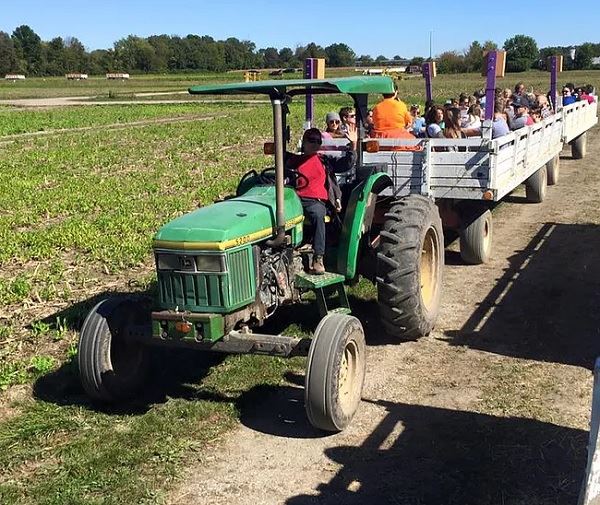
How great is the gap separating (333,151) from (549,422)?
348cm

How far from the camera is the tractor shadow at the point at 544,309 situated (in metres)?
5.61

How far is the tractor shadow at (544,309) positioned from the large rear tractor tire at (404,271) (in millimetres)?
520

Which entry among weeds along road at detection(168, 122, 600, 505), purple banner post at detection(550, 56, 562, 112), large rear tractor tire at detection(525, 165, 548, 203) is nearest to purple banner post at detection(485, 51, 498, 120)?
weeds along road at detection(168, 122, 600, 505)

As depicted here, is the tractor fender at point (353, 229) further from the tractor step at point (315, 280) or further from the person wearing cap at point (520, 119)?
the person wearing cap at point (520, 119)

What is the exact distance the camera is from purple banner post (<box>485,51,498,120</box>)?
764 cm

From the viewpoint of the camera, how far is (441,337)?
5.95 metres

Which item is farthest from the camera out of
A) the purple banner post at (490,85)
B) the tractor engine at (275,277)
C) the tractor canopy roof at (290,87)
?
the purple banner post at (490,85)

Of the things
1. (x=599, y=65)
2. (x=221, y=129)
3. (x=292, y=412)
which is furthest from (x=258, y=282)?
(x=599, y=65)

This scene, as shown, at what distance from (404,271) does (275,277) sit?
1054 millimetres

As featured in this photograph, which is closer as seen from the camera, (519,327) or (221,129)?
(519,327)

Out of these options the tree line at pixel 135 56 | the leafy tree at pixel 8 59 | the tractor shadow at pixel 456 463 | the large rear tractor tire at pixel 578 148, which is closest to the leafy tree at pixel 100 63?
the tree line at pixel 135 56

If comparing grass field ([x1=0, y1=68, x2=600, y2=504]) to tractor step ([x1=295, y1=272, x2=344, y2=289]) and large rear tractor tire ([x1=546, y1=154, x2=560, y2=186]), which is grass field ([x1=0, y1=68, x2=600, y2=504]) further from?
large rear tractor tire ([x1=546, y1=154, x2=560, y2=186])

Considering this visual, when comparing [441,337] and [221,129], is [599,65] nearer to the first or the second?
[221,129]

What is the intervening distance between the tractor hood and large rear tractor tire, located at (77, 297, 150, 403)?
28.1 inches
